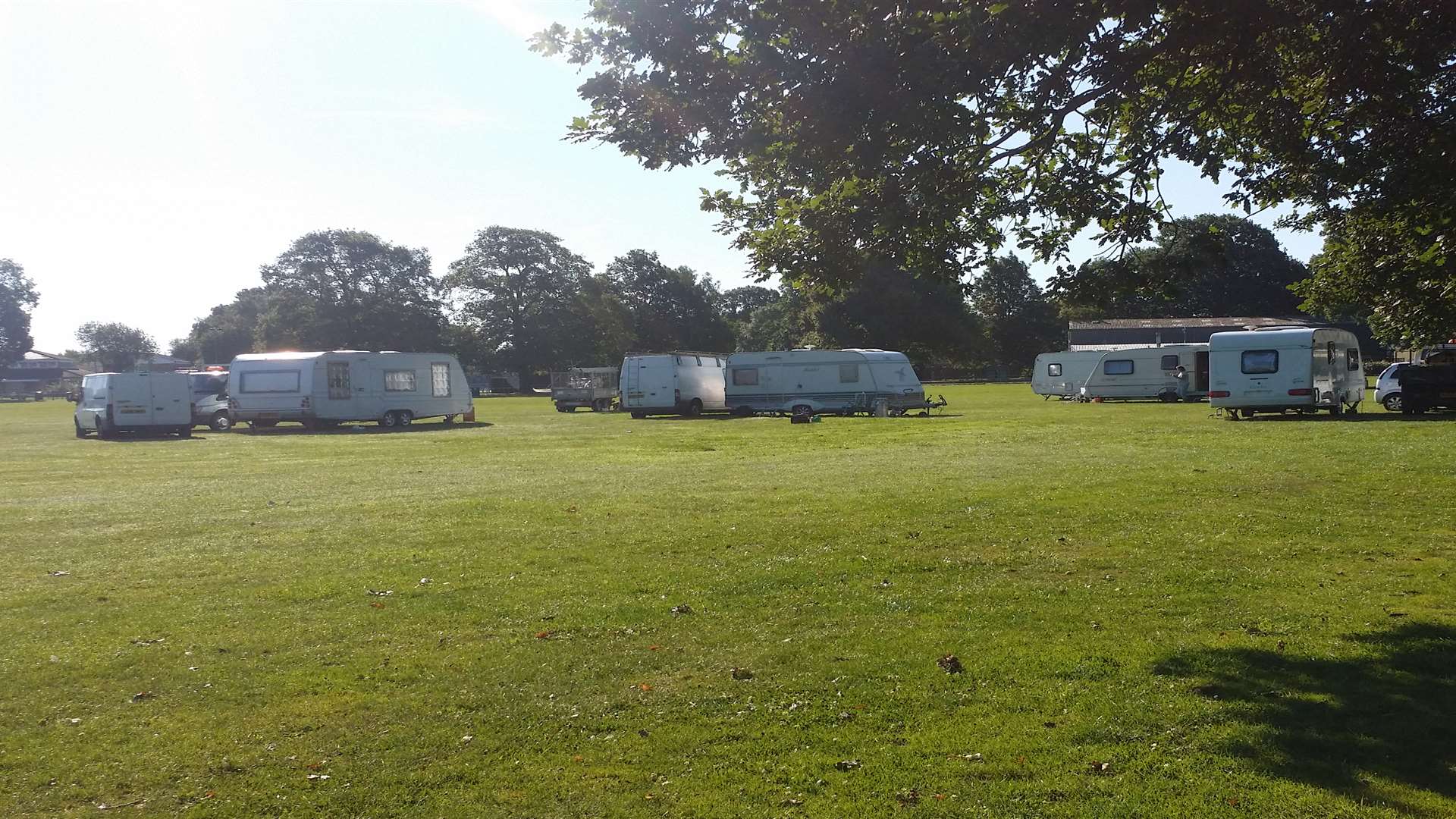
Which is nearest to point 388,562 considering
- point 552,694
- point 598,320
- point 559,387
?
point 552,694

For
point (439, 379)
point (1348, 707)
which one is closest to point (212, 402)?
point (439, 379)

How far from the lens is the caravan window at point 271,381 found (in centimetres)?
3297

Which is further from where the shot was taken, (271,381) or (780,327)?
(780,327)

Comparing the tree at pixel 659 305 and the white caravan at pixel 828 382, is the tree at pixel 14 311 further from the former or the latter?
the white caravan at pixel 828 382

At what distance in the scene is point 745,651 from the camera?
6562 mm

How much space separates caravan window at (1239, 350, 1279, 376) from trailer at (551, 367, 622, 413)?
2562cm

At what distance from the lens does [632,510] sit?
41.3 ft

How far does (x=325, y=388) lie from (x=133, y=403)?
5347 millimetres

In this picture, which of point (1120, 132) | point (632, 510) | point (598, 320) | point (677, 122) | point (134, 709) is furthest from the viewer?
point (598, 320)

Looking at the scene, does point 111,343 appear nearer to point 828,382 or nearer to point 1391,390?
point 828,382

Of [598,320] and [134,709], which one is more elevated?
[598,320]

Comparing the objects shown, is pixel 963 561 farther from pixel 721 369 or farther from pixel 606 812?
pixel 721 369

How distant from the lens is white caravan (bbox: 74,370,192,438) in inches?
1189

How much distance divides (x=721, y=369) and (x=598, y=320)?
138ft
